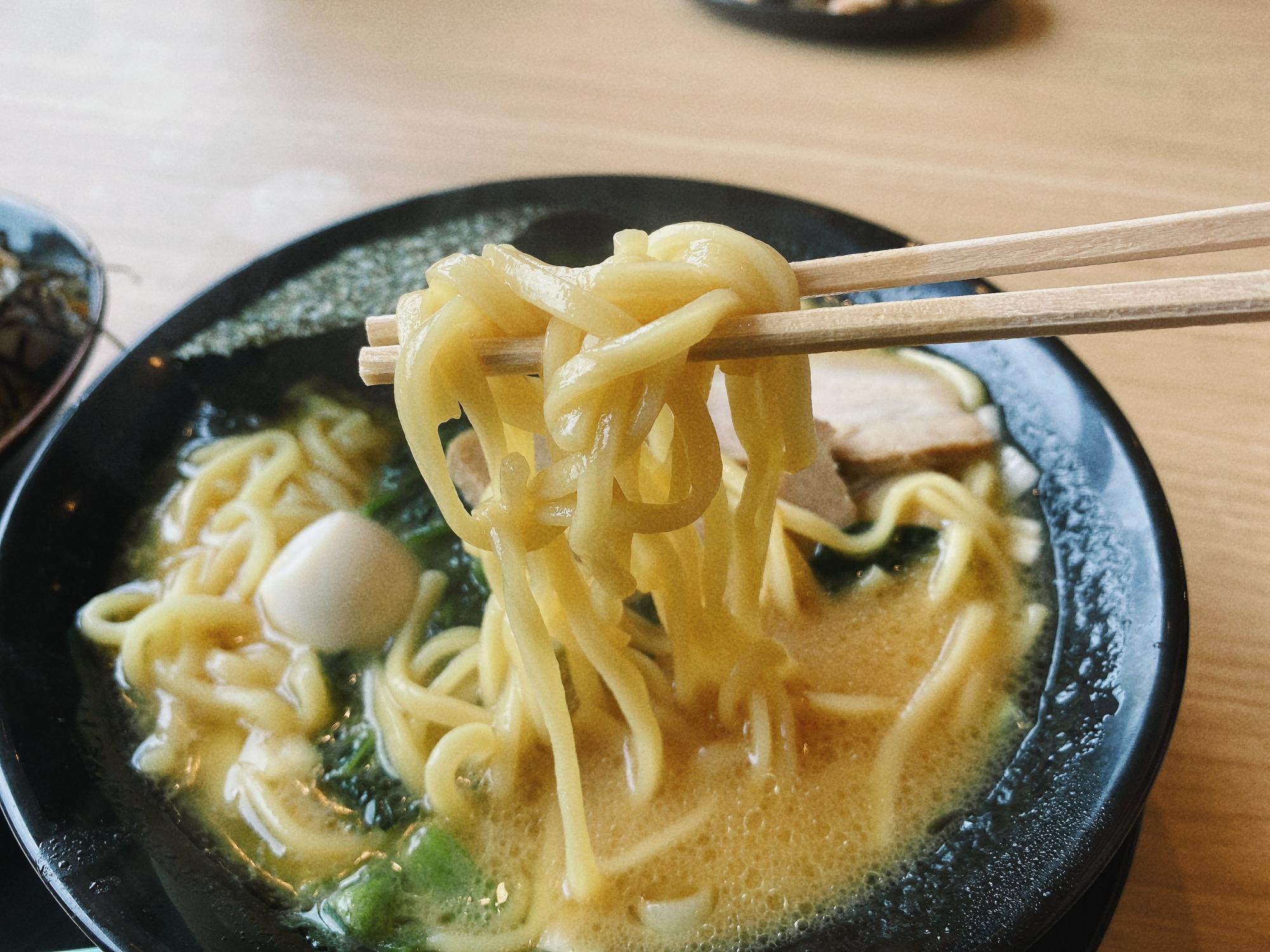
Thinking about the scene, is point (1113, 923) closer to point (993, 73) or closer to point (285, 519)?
point (285, 519)

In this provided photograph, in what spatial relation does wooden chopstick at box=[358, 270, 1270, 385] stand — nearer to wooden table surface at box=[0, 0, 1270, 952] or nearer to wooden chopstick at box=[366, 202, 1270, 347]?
wooden chopstick at box=[366, 202, 1270, 347]

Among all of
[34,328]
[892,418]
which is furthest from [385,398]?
[892,418]

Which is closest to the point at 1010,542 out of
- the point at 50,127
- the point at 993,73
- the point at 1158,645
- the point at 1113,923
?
the point at 1158,645

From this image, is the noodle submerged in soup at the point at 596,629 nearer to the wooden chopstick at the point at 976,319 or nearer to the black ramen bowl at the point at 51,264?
the wooden chopstick at the point at 976,319

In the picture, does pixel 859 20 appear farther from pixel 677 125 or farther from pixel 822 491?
pixel 822 491

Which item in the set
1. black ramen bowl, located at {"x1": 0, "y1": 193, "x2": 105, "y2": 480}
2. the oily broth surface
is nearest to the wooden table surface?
black ramen bowl, located at {"x1": 0, "y1": 193, "x2": 105, "y2": 480}
